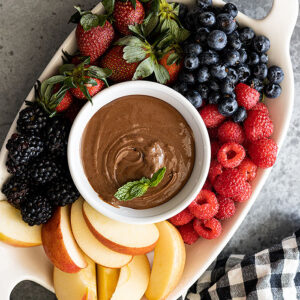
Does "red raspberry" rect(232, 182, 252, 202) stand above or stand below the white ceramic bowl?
below

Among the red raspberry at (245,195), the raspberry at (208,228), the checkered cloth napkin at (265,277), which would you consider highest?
the red raspberry at (245,195)

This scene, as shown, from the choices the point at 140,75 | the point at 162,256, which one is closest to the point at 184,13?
the point at 140,75

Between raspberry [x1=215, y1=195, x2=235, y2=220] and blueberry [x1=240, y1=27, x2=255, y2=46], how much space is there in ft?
2.11

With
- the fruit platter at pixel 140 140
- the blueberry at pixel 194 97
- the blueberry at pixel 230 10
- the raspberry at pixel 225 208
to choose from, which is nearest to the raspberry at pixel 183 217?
the fruit platter at pixel 140 140

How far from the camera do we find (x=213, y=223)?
1584 mm

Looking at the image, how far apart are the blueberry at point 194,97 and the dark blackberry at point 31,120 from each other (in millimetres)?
557

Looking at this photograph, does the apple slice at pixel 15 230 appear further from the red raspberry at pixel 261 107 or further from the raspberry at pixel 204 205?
the red raspberry at pixel 261 107

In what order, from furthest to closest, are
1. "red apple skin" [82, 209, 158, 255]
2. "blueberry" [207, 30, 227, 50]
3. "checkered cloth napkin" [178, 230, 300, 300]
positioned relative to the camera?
"checkered cloth napkin" [178, 230, 300, 300] < "red apple skin" [82, 209, 158, 255] < "blueberry" [207, 30, 227, 50]

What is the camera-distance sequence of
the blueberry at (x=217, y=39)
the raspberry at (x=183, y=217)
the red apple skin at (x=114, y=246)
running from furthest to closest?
the raspberry at (x=183, y=217)
the red apple skin at (x=114, y=246)
the blueberry at (x=217, y=39)

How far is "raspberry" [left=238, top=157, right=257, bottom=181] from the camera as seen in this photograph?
158 cm

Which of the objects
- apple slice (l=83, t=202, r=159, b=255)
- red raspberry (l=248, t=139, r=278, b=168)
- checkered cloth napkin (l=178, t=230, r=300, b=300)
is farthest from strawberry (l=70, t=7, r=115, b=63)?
checkered cloth napkin (l=178, t=230, r=300, b=300)

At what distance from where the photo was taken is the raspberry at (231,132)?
60.8 inches

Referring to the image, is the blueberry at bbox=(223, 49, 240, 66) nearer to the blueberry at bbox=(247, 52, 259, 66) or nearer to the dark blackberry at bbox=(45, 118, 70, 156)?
the blueberry at bbox=(247, 52, 259, 66)

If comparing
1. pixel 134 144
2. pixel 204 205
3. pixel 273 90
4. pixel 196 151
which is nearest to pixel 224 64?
pixel 273 90
